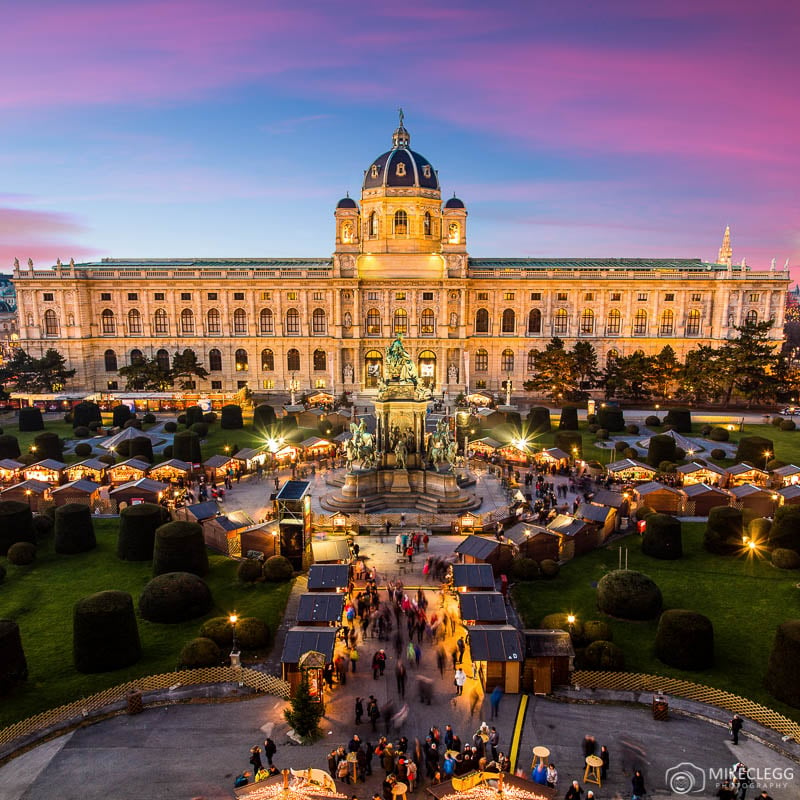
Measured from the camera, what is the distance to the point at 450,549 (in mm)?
30672

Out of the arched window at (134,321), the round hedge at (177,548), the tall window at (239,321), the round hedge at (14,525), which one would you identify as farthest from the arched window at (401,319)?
the round hedge at (177,548)

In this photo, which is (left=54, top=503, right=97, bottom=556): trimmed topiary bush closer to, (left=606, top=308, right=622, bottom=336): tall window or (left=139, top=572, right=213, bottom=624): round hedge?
(left=139, top=572, right=213, bottom=624): round hedge

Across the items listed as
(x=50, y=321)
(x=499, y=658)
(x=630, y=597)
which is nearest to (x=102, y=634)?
(x=499, y=658)

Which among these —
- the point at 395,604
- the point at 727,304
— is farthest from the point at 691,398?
the point at 395,604

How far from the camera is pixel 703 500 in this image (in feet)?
116

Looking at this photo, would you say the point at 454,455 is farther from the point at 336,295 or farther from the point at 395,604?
the point at 336,295

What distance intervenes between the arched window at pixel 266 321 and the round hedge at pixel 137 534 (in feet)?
176

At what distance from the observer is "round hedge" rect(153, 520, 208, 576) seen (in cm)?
2675

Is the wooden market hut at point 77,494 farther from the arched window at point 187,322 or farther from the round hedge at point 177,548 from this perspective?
the arched window at point 187,322

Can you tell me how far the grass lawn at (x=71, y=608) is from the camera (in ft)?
63.8

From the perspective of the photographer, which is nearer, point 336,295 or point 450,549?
point 450,549

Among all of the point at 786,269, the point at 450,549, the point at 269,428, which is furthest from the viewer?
the point at 786,269

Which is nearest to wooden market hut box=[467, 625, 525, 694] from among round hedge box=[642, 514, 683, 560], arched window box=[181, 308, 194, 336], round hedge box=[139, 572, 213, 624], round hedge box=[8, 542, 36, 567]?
round hedge box=[139, 572, 213, 624]

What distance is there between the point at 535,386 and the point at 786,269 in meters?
37.1
